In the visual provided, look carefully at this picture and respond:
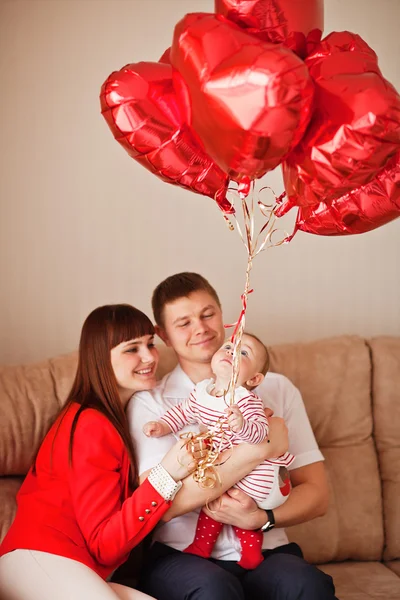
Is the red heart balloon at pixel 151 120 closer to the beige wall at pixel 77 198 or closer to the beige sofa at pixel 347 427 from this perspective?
the beige sofa at pixel 347 427

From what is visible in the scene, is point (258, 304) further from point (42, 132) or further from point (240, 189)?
point (240, 189)

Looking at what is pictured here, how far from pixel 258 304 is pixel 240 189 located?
1571mm

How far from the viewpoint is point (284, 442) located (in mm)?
1863

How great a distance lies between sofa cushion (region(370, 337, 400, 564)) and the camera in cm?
233

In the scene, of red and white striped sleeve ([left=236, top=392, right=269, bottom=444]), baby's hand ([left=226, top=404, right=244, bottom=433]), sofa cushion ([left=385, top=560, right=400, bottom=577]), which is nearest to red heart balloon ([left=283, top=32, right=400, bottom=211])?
baby's hand ([left=226, top=404, right=244, bottom=433])

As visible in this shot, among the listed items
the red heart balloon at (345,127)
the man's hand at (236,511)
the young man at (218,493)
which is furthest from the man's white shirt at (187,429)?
the red heart balloon at (345,127)

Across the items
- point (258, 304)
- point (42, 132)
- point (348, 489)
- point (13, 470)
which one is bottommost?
point (348, 489)

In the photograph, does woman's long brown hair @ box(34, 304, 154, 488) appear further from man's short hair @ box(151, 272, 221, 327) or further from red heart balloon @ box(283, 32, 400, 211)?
red heart balloon @ box(283, 32, 400, 211)

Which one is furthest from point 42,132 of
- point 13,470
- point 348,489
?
point 348,489

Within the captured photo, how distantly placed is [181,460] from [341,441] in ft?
2.68

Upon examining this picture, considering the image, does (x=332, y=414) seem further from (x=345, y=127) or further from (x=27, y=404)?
(x=345, y=127)

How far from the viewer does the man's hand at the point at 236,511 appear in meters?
1.80

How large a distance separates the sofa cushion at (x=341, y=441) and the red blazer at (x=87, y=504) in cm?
68

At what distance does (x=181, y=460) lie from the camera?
174 cm
